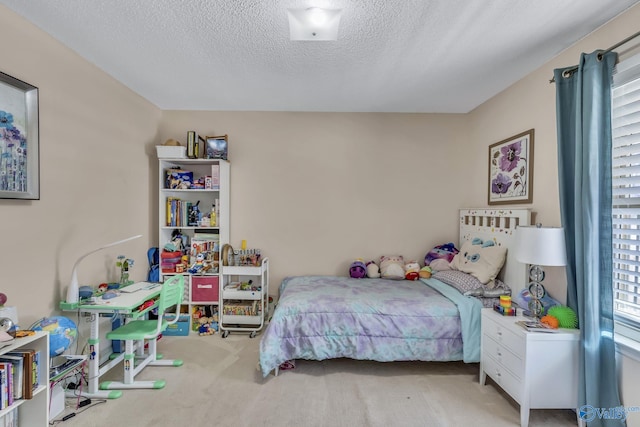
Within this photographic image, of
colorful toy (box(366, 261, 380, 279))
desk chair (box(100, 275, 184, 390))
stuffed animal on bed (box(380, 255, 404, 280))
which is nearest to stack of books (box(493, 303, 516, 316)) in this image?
stuffed animal on bed (box(380, 255, 404, 280))

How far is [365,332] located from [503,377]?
97 cm

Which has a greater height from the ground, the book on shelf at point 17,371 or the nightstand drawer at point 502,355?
the book on shelf at point 17,371

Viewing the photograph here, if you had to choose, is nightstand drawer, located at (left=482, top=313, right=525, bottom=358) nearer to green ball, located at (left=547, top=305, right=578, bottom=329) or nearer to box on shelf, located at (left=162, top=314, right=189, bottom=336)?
green ball, located at (left=547, top=305, right=578, bottom=329)

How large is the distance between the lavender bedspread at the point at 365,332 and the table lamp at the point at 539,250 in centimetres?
61

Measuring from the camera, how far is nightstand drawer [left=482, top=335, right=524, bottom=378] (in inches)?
77.6

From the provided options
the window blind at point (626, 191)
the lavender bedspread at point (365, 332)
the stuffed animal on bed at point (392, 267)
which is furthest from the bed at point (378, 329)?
the stuffed animal on bed at point (392, 267)

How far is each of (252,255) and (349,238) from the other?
1129mm

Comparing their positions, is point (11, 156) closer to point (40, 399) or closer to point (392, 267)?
point (40, 399)

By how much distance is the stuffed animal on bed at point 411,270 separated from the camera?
336cm

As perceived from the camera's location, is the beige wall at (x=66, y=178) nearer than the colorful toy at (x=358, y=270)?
Yes

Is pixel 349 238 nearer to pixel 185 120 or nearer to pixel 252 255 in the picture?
pixel 252 255

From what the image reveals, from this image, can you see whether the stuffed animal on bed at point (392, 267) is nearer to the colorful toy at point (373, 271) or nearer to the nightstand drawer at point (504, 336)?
the colorful toy at point (373, 271)

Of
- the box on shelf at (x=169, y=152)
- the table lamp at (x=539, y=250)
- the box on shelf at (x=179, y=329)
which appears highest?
the box on shelf at (x=169, y=152)

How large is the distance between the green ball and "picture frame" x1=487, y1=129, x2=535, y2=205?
933 millimetres
